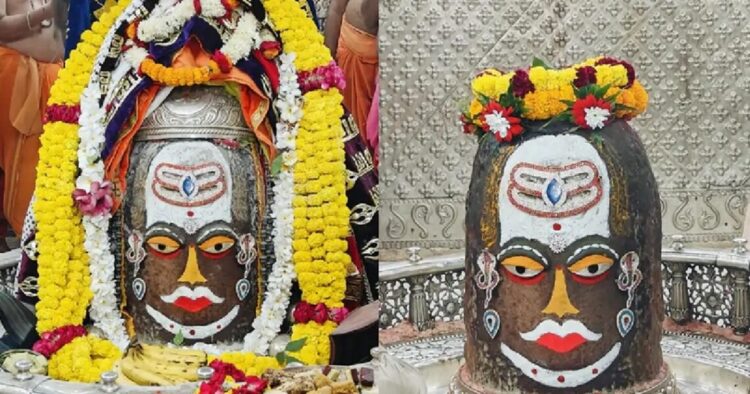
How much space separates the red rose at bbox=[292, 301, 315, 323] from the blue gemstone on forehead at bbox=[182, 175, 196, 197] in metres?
0.44

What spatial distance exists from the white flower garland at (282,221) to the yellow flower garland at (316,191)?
0.02 m

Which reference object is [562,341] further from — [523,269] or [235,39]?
[235,39]

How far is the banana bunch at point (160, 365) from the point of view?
2879mm

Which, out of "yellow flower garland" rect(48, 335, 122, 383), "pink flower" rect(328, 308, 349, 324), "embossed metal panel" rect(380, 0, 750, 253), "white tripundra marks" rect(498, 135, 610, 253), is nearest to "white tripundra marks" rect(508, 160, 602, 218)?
"white tripundra marks" rect(498, 135, 610, 253)

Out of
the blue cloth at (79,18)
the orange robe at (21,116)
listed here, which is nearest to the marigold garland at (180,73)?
the blue cloth at (79,18)

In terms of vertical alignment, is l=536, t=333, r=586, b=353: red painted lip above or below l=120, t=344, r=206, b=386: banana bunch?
above

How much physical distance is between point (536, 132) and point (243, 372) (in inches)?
40.4

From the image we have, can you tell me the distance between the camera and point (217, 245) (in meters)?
2.97

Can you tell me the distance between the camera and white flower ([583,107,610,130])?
8.17 ft

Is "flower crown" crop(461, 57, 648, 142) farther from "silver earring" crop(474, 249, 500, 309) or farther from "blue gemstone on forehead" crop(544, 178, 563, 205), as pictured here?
"silver earring" crop(474, 249, 500, 309)

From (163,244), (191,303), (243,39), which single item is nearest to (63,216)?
(163,244)

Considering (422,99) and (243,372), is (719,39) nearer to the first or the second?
(422,99)

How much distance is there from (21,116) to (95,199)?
78 cm

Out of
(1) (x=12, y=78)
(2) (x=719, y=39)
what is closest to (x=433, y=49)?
(2) (x=719, y=39)
